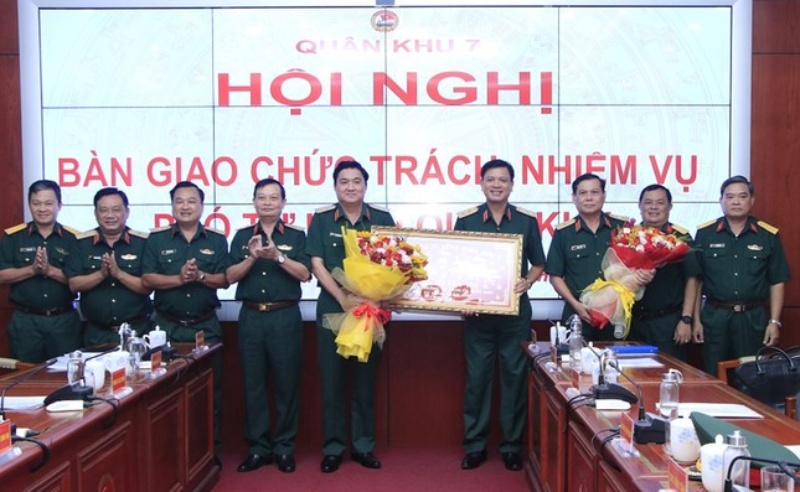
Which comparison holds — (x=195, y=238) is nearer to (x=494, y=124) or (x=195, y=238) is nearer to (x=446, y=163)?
(x=446, y=163)

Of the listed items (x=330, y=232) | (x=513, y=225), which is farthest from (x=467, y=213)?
(x=330, y=232)

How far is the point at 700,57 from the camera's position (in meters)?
4.57

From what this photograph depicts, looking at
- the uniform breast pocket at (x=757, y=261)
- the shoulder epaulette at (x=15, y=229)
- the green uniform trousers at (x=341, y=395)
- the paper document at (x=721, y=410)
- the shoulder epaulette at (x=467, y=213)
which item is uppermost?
the shoulder epaulette at (x=467, y=213)

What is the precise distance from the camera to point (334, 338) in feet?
12.9

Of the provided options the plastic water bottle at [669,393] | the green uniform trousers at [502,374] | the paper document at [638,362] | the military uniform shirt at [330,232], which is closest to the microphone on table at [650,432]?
the plastic water bottle at [669,393]

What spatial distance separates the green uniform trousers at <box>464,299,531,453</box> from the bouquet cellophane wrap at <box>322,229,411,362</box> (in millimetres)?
631

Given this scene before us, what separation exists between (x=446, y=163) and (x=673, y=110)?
1519 millimetres

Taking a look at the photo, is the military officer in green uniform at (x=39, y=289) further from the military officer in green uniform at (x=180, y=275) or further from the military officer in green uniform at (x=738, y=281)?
the military officer in green uniform at (x=738, y=281)

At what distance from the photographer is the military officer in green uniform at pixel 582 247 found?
3.97 metres

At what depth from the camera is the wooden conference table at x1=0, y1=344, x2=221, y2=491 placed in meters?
Answer: 2.04

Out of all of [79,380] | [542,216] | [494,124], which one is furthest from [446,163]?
[79,380]

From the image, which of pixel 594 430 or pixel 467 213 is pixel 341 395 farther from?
pixel 594 430

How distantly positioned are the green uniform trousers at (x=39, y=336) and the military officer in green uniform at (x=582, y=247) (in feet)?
9.25

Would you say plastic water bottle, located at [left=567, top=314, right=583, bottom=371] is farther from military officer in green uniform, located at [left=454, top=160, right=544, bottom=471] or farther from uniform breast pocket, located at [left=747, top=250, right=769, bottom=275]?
uniform breast pocket, located at [left=747, top=250, right=769, bottom=275]
